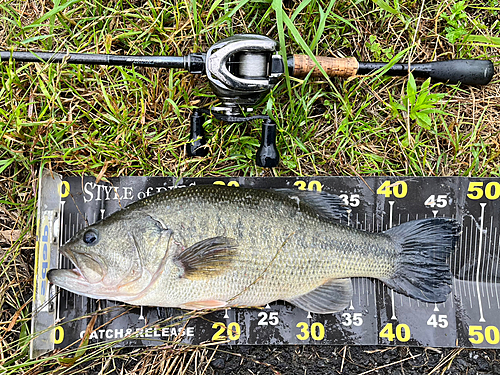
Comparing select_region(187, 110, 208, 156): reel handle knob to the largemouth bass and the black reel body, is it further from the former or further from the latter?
the largemouth bass

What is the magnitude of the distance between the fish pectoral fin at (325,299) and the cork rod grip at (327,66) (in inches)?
59.0

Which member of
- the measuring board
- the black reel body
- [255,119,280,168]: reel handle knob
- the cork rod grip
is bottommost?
the measuring board

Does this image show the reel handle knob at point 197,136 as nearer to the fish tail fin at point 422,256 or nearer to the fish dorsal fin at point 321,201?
the fish dorsal fin at point 321,201

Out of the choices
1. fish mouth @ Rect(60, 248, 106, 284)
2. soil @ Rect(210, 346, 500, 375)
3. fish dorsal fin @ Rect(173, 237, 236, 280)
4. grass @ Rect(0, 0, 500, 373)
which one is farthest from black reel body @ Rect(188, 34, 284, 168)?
soil @ Rect(210, 346, 500, 375)

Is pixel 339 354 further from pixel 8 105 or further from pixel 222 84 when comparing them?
pixel 8 105

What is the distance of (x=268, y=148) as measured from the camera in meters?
2.74

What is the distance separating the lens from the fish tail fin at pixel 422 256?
9.07ft

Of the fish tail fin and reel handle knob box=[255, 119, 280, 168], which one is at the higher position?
reel handle knob box=[255, 119, 280, 168]

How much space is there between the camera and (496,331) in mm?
2826

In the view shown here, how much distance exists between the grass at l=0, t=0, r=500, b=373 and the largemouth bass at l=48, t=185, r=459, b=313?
45 cm

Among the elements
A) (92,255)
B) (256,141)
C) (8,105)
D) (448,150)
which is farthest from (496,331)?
(8,105)

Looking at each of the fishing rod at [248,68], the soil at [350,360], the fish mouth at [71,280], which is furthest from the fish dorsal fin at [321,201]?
the fish mouth at [71,280]

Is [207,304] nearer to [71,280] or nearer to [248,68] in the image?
[71,280]

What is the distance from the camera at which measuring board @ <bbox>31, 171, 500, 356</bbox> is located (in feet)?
9.33
